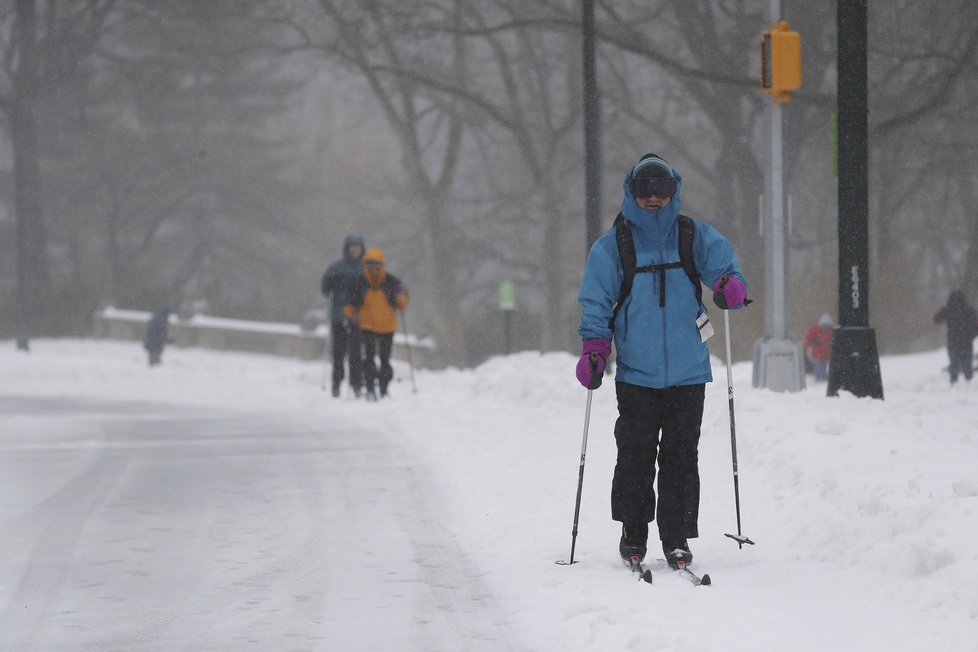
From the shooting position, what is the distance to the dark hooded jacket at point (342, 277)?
19.3m

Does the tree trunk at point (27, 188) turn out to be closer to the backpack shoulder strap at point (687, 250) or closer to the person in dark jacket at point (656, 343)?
the person in dark jacket at point (656, 343)

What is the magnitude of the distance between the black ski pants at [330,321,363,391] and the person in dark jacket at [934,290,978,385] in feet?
33.6

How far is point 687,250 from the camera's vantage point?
6.81 meters

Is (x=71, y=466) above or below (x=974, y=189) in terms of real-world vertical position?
below

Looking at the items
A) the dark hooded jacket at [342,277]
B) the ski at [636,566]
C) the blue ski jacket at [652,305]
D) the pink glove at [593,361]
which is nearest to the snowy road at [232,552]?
the ski at [636,566]

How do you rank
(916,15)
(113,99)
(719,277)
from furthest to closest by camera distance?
(113,99)
(916,15)
(719,277)

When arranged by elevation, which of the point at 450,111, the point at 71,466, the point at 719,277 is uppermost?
the point at 450,111


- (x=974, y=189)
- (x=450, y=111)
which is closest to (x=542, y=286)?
(x=450, y=111)

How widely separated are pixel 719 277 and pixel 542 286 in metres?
38.0

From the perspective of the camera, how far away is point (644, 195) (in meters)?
6.68

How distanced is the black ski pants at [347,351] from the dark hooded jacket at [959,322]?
1017 cm

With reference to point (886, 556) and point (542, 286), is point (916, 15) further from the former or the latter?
point (886, 556)

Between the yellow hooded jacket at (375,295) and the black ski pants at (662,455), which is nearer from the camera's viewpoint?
the black ski pants at (662,455)

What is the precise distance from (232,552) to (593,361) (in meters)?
2.58
